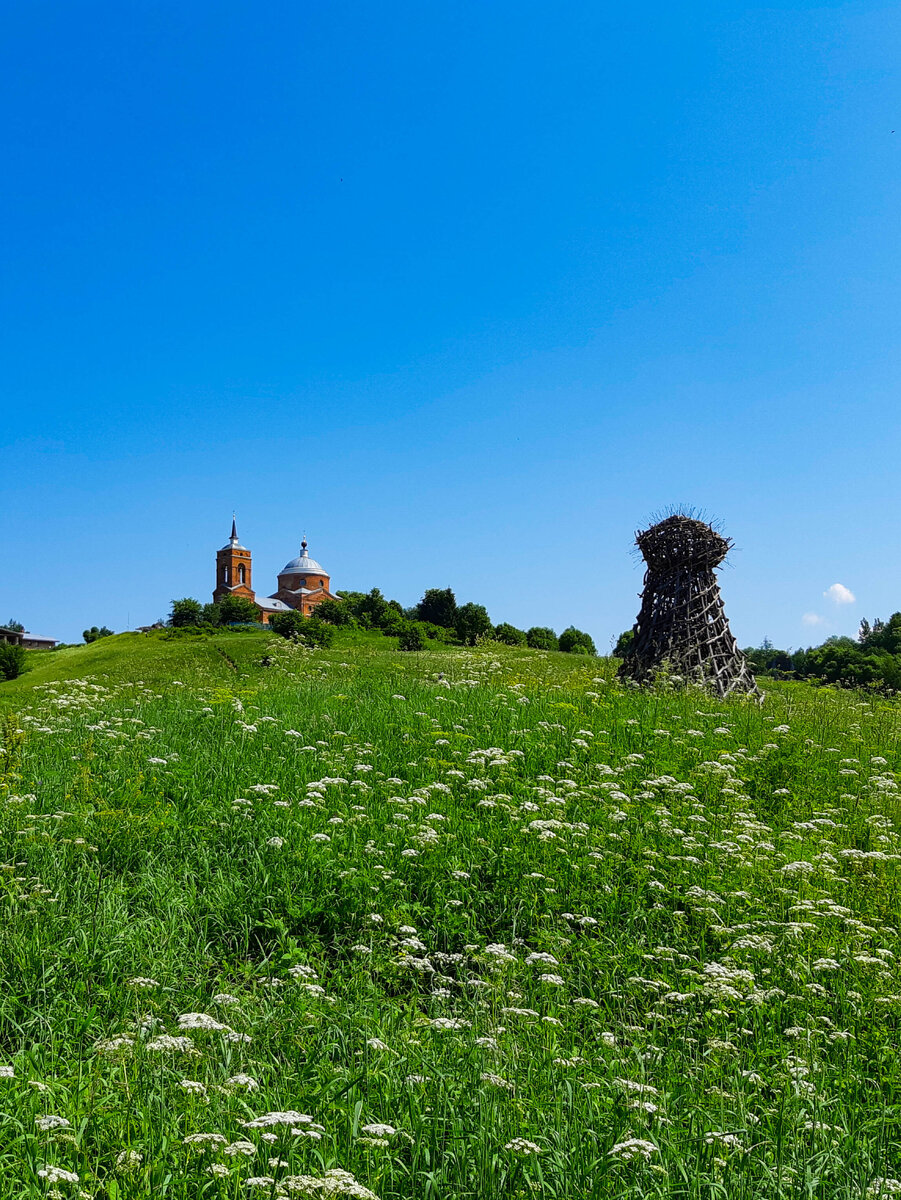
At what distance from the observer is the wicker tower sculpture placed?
15.1 metres

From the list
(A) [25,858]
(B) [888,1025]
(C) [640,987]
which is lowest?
(B) [888,1025]

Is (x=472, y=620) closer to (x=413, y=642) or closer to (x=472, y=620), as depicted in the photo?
(x=472, y=620)

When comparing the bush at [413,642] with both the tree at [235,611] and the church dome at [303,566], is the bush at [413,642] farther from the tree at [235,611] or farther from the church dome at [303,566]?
the church dome at [303,566]

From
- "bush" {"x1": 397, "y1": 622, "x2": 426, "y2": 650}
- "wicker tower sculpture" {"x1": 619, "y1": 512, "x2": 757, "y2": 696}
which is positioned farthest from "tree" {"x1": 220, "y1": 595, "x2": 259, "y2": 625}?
"wicker tower sculpture" {"x1": 619, "y1": 512, "x2": 757, "y2": 696}

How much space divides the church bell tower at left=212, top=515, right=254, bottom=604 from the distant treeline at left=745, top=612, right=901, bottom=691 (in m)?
69.9

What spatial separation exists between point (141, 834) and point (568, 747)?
4619mm

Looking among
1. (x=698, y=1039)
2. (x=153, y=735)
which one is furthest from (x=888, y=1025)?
(x=153, y=735)

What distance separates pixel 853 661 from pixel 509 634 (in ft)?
59.9

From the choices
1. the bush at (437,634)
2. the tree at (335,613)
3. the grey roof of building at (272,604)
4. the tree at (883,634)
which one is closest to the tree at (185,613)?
the tree at (335,613)

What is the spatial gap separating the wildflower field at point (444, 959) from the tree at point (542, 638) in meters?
38.9

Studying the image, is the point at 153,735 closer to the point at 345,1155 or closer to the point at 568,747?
the point at 568,747

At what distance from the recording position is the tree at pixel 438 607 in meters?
59.2

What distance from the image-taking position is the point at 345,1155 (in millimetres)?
3186

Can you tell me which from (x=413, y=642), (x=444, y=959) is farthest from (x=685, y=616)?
(x=413, y=642)
